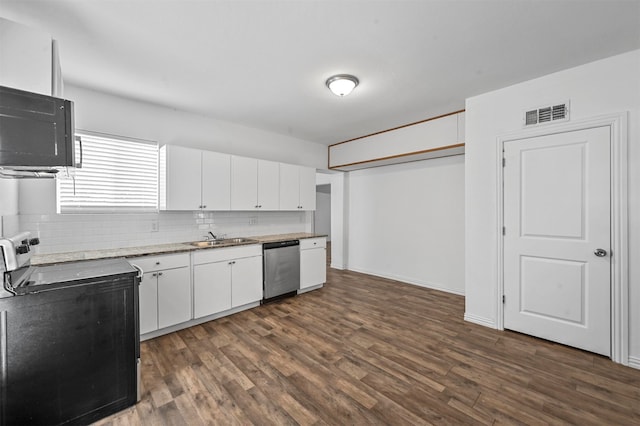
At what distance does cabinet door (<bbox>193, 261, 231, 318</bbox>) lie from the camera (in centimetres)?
321

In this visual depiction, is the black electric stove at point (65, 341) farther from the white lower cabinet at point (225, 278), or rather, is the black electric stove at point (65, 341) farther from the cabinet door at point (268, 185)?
the cabinet door at point (268, 185)

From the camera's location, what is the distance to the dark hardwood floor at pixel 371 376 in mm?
1849

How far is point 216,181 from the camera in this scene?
12.2ft

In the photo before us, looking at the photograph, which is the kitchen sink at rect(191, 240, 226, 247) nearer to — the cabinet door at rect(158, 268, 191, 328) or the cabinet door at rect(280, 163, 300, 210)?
the cabinet door at rect(158, 268, 191, 328)

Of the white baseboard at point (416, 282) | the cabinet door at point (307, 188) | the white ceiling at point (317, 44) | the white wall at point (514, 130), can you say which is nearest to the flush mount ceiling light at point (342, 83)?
the white ceiling at point (317, 44)

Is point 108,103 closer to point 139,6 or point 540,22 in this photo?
point 139,6

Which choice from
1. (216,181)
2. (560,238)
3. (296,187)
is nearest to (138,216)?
(216,181)

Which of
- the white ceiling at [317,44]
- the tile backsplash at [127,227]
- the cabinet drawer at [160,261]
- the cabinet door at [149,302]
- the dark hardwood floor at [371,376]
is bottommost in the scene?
the dark hardwood floor at [371,376]

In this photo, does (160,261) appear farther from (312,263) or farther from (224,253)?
(312,263)

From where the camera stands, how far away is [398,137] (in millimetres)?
4457

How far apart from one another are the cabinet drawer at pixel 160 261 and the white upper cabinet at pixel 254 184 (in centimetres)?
104

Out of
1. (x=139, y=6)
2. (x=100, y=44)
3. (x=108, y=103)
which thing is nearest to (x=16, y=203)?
(x=108, y=103)

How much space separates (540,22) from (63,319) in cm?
385

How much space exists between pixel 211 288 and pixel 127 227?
48.3 inches
